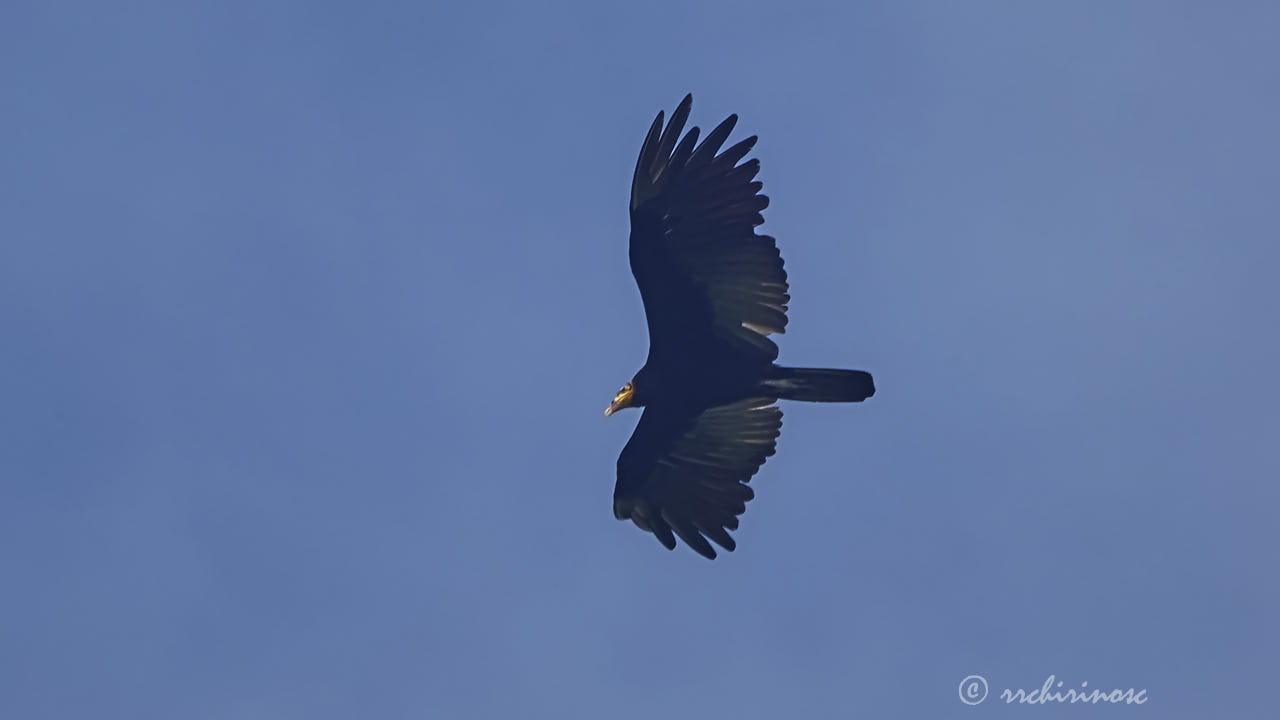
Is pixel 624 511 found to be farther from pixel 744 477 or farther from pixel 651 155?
pixel 651 155

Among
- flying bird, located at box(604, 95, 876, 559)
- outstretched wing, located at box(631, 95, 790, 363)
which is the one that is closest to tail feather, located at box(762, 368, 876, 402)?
flying bird, located at box(604, 95, 876, 559)

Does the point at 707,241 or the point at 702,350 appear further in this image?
the point at 702,350

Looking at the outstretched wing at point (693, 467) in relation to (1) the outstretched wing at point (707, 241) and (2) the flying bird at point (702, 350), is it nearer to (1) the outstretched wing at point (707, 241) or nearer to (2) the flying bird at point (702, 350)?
(2) the flying bird at point (702, 350)

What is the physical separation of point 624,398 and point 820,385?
2.55m

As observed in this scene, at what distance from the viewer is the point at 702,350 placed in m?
18.8

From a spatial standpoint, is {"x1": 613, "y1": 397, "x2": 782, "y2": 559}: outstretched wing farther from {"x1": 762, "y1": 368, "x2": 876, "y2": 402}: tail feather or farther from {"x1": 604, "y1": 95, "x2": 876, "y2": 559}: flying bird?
{"x1": 762, "y1": 368, "x2": 876, "y2": 402}: tail feather

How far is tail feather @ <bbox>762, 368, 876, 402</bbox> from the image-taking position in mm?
17766

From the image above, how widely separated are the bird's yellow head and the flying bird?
12 millimetres

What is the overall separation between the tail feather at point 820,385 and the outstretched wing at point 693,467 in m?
0.56

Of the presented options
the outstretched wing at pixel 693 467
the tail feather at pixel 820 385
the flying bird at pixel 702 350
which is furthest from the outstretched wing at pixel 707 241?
the outstretched wing at pixel 693 467

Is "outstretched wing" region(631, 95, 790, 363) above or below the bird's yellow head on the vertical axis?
above

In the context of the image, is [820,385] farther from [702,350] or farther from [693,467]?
[693,467]

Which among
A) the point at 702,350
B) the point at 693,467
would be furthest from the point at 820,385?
the point at 693,467

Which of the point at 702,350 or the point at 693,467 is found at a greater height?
the point at 702,350
